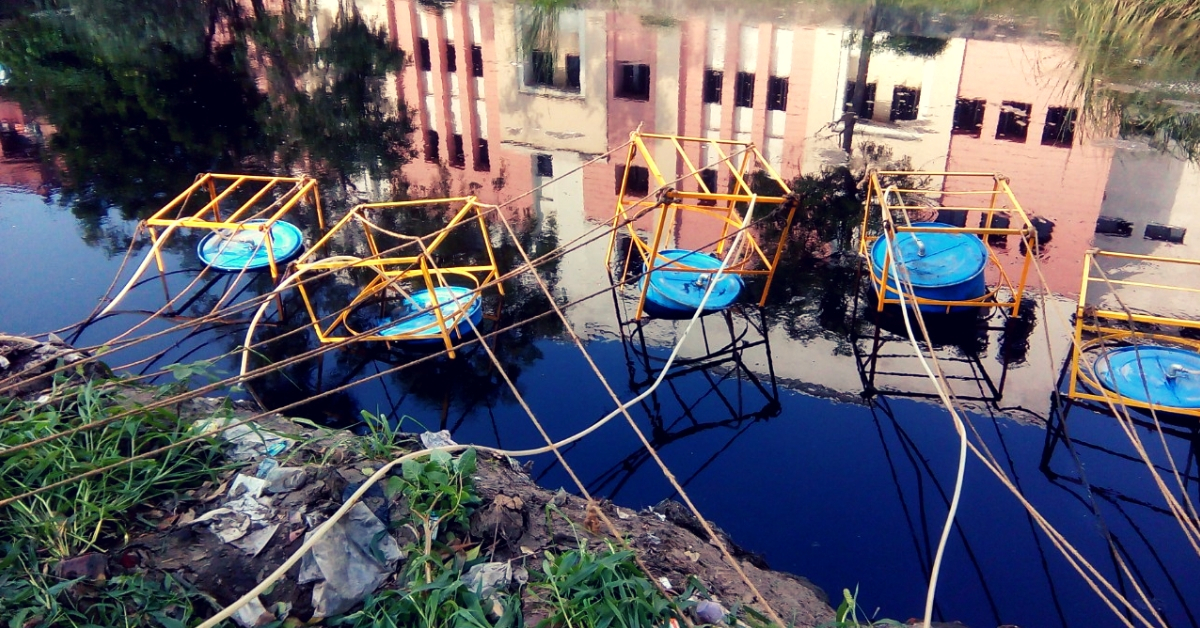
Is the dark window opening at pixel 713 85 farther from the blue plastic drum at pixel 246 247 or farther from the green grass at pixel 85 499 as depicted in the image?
the green grass at pixel 85 499

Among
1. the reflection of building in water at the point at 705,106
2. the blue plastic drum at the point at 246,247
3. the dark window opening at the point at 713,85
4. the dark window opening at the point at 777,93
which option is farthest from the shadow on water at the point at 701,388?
the dark window opening at the point at 713,85

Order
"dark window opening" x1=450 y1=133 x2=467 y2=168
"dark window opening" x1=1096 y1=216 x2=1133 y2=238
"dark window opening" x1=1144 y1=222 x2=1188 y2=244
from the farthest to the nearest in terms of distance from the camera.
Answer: "dark window opening" x1=450 y1=133 x2=467 y2=168 → "dark window opening" x1=1096 y1=216 x2=1133 y2=238 → "dark window opening" x1=1144 y1=222 x2=1188 y2=244

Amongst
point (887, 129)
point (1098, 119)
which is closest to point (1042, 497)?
point (887, 129)

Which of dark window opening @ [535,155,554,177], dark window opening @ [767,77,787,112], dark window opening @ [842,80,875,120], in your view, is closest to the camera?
dark window opening @ [535,155,554,177]

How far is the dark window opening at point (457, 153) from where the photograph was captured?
10639mm

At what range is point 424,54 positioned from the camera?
45.6 feet

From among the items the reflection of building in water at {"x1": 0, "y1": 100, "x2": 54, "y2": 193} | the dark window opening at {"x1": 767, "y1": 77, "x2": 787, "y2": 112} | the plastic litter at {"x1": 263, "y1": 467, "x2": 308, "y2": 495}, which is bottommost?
the plastic litter at {"x1": 263, "y1": 467, "x2": 308, "y2": 495}

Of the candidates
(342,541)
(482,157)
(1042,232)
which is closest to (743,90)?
(482,157)

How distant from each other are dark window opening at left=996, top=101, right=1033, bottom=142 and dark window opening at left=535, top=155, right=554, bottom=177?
6.27 m

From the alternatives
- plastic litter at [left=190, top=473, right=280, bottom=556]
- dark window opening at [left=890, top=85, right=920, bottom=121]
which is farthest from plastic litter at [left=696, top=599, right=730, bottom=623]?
dark window opening at [left=890, top=85, right=920, bottom=121]

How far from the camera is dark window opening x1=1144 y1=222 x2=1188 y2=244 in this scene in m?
8.27

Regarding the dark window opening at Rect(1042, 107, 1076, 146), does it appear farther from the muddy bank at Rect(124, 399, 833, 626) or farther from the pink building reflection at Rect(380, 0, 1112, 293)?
the muddy bank at Rect(124, 399, 833, 626)

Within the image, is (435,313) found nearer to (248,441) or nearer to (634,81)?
(248,441)

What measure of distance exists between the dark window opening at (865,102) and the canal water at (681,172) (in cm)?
9
